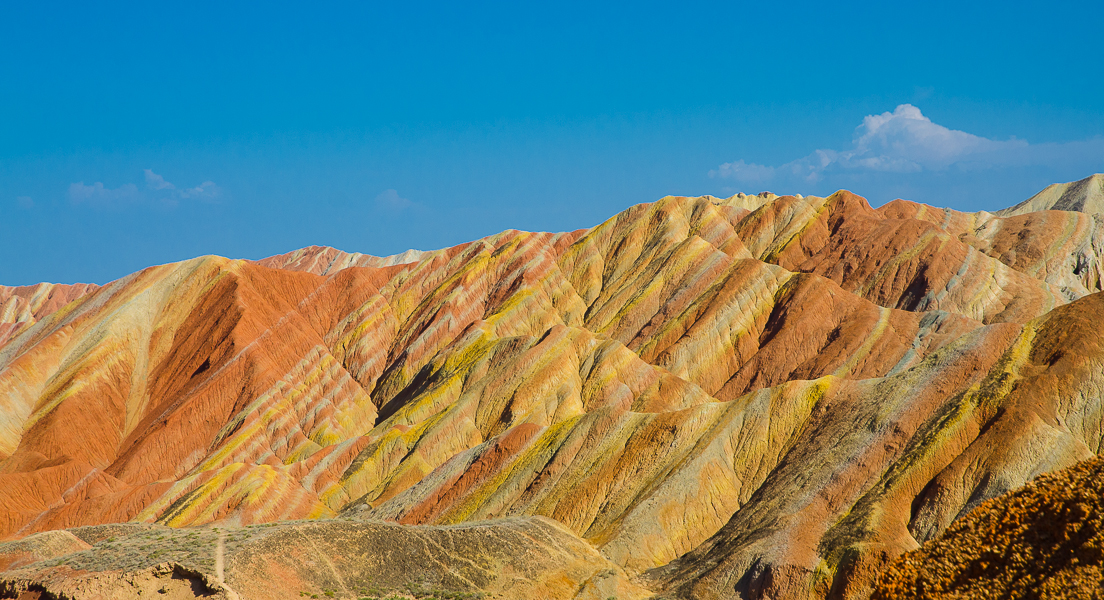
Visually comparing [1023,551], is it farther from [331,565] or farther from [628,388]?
[628,388]

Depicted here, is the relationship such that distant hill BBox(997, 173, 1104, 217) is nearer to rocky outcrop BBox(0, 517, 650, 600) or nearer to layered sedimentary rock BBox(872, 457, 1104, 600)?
rocky outcrop BBox(0, 517, 650, 600)

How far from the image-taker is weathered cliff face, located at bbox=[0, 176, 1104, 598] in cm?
4869

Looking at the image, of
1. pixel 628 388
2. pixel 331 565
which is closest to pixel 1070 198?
pixel 628 388

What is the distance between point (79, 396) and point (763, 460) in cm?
6186

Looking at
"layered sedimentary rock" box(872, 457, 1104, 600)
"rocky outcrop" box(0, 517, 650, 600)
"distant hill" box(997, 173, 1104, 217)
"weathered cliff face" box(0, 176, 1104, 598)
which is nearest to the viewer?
"layered sedimentary rock" box(872, 457, 1104, 600)

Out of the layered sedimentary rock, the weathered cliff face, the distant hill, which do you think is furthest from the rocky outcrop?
the distant hill

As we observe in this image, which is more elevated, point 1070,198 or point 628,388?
point 1070,198

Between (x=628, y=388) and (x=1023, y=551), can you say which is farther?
(x=628, y=388)

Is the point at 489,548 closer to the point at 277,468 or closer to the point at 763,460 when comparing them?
the point at 763,460

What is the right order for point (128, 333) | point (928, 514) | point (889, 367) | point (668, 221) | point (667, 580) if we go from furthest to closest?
point (668, 221) < point (128, 333) < point (889, 367) < point (667, 580) < point (928, 514)

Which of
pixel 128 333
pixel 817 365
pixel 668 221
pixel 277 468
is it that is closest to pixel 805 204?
pixel 668 221

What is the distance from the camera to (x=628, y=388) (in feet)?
251

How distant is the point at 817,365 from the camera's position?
78.1 metres

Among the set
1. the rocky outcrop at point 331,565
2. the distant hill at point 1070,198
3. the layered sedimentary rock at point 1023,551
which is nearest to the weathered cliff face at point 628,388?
the rocky outcrop at point 331,565
